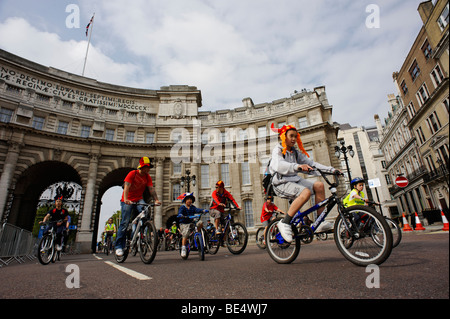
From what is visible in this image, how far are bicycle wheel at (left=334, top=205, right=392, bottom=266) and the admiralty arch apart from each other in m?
24.0

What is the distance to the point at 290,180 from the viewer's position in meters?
3.74

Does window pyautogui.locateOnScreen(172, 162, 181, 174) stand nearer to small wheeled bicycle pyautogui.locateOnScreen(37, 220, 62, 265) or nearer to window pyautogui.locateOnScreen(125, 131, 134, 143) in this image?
window pyautogui.locateOnScreen(125, 131, 134, 143)

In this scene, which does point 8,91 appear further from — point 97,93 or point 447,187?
point 447,187

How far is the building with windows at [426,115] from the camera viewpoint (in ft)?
2.94

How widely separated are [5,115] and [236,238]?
27.5 meters

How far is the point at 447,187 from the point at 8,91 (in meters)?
32.2

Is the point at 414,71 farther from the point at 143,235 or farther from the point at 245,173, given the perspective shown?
the point at 245,173

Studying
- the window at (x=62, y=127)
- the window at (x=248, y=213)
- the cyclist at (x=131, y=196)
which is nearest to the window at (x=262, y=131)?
the window at (x=248, y=213)

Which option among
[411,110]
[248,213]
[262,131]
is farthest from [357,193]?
[262,131]

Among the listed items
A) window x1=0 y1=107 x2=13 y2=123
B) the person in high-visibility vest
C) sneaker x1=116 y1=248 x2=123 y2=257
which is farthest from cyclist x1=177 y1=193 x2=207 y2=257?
window x1=0 y1=107 x2=13 y2=123

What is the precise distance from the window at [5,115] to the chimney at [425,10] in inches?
1208

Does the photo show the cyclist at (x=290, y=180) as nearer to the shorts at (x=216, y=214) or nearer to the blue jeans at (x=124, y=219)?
the blue jeans at (x=124, y=219)

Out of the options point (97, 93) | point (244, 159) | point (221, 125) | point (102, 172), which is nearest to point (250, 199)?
point (244, 159)

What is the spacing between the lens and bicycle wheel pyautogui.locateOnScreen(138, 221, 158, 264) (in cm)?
537
